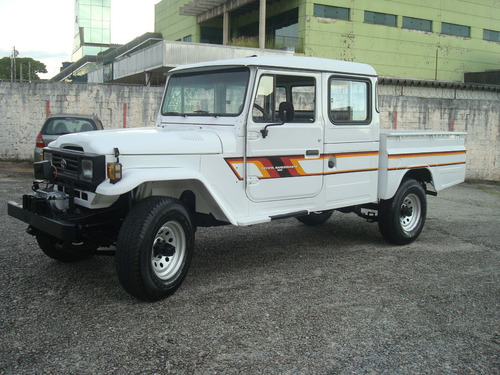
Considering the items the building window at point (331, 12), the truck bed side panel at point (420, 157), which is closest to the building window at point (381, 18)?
the building window at point (331, 12)

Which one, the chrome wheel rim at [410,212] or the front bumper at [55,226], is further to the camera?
the chrome wheel rim at [410,212]

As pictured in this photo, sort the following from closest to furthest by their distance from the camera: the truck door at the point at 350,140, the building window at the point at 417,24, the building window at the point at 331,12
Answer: the truck door at the point at 350,140, the building window at the point at 331,12, the building window at the point at 417,24

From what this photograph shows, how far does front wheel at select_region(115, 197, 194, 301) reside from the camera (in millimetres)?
4359

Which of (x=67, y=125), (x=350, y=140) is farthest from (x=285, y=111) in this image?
(x=67, y=125)

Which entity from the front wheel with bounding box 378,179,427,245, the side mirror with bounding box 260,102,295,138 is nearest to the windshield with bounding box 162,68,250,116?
the side mirror with bounding box 260,102,295,138

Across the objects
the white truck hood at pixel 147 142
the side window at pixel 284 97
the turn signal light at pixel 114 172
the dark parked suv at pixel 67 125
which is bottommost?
the turn signal light at pixel 114 172

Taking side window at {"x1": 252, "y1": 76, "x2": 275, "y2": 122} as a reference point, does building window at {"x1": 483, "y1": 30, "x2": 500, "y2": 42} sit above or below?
above

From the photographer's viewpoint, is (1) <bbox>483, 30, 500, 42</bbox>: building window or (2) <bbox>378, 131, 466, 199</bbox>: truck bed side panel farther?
(1) <bbox>483, 30, 500, 42</bbox>: building window

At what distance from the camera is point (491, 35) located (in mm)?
45875

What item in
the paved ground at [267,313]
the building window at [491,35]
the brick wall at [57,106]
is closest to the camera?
the paved ground at [267,313]

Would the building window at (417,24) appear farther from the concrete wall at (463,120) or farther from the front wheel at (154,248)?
the front wheel at (154,248)

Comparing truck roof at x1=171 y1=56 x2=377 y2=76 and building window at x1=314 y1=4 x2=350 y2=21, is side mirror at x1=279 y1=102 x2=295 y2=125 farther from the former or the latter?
building window at x1=314 y1=4 x2=350 y2=21

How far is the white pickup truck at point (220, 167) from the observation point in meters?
4.50

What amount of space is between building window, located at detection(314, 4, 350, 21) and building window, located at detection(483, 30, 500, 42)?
52.6 ft
